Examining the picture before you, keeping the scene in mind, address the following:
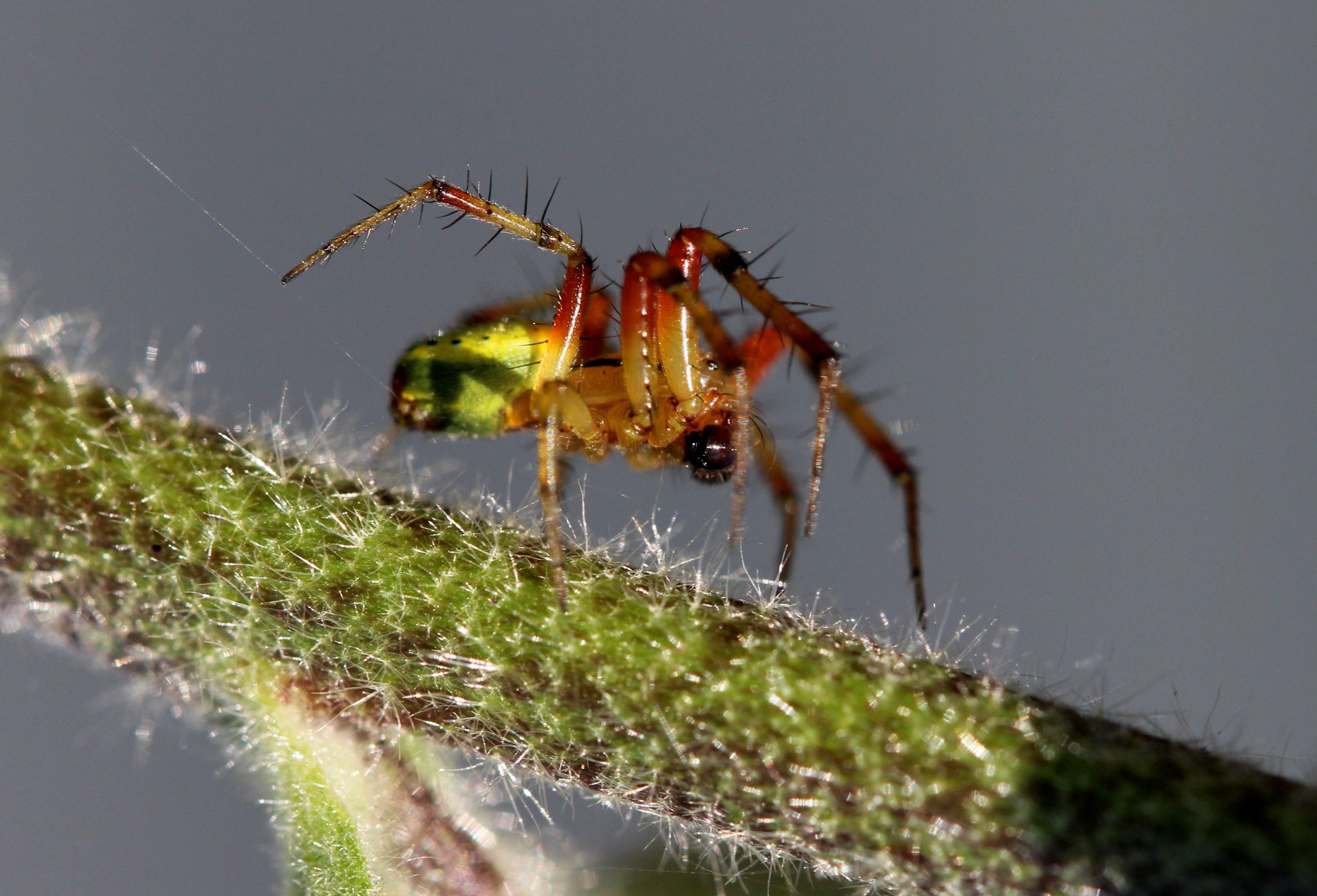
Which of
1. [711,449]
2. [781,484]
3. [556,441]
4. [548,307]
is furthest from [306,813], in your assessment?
[548,307]

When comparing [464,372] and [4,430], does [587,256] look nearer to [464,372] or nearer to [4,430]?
[464,372]

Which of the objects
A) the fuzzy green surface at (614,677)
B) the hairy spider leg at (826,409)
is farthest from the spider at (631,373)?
the fuzzy green surface at (614,677)

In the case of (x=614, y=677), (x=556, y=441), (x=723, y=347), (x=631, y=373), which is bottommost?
(x=614, y=677)

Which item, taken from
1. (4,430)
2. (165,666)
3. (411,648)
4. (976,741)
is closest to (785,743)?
(976,741)

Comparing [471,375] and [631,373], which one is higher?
[631,373]

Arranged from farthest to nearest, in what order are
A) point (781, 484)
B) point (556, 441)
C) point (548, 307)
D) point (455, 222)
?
point (548, 307) < point (781, 484) < point (455, 222) < point (556, 441)

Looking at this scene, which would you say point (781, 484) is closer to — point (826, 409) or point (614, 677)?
point (826, 409)

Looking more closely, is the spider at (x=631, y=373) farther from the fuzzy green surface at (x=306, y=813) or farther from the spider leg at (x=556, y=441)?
the fuzzy green surface at (x=306, y=813)

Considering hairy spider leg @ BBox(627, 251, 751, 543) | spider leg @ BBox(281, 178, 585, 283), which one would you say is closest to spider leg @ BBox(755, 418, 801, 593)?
hairy spider leg @ BBox(627, 251, 751, 543)
